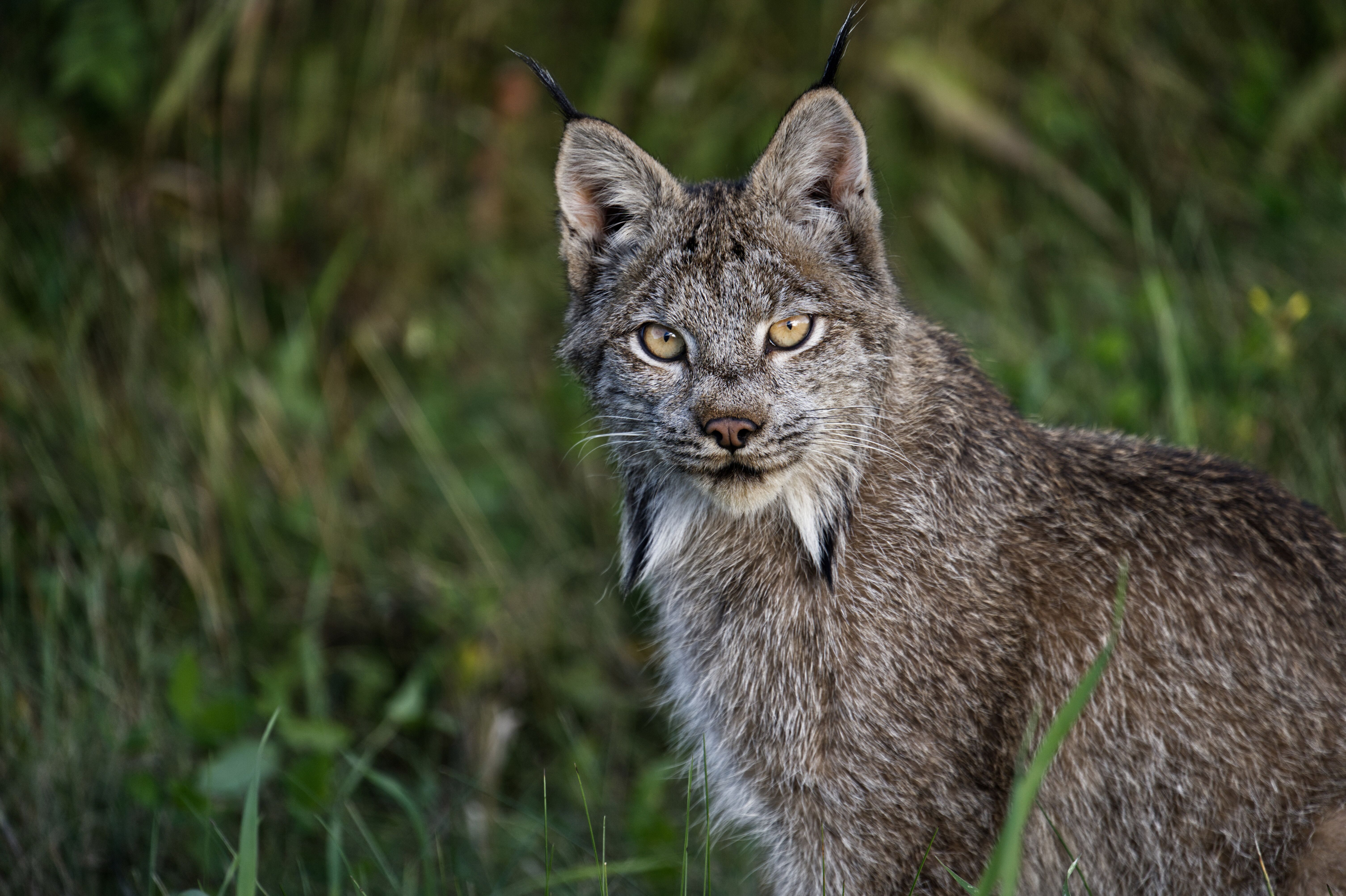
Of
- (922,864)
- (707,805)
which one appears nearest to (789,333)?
(707,805)

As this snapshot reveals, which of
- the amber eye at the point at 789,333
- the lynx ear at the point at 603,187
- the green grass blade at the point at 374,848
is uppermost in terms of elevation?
the lynx ear at the point at 603,187

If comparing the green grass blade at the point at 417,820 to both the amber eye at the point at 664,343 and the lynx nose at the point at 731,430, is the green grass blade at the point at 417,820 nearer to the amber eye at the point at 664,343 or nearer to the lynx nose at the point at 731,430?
the lynx nose at the point at 731,430

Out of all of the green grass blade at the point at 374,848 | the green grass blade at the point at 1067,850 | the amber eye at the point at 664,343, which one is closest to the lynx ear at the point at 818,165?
the amber eye at the point at 664,343

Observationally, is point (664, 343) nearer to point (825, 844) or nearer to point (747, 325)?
point (747, 325)

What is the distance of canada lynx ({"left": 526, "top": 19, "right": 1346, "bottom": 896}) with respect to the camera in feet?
12.0

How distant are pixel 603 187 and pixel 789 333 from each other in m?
0.96

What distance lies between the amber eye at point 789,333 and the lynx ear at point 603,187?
0.67 metres

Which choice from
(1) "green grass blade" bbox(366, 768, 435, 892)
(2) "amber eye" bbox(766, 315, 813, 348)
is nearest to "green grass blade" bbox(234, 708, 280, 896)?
(1) "green grass blade" bbox(366, 768, 435, 892)

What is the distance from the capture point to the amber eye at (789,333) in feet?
13.0

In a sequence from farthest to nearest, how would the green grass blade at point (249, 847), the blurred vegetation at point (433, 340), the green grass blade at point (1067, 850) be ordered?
the blurred vegetation at point (433, 340) < the green grass blade at point (1067, 850) < the green grass blade at point (249, 847)

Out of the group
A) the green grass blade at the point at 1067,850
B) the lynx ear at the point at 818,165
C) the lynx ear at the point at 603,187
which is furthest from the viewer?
the lynx ear at the point at 603,187

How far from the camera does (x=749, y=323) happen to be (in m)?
3.93

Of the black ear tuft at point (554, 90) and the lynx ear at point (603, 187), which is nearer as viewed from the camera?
the black ear tuft at point (554, 90)

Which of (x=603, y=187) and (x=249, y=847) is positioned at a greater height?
(x=603, y=187)
